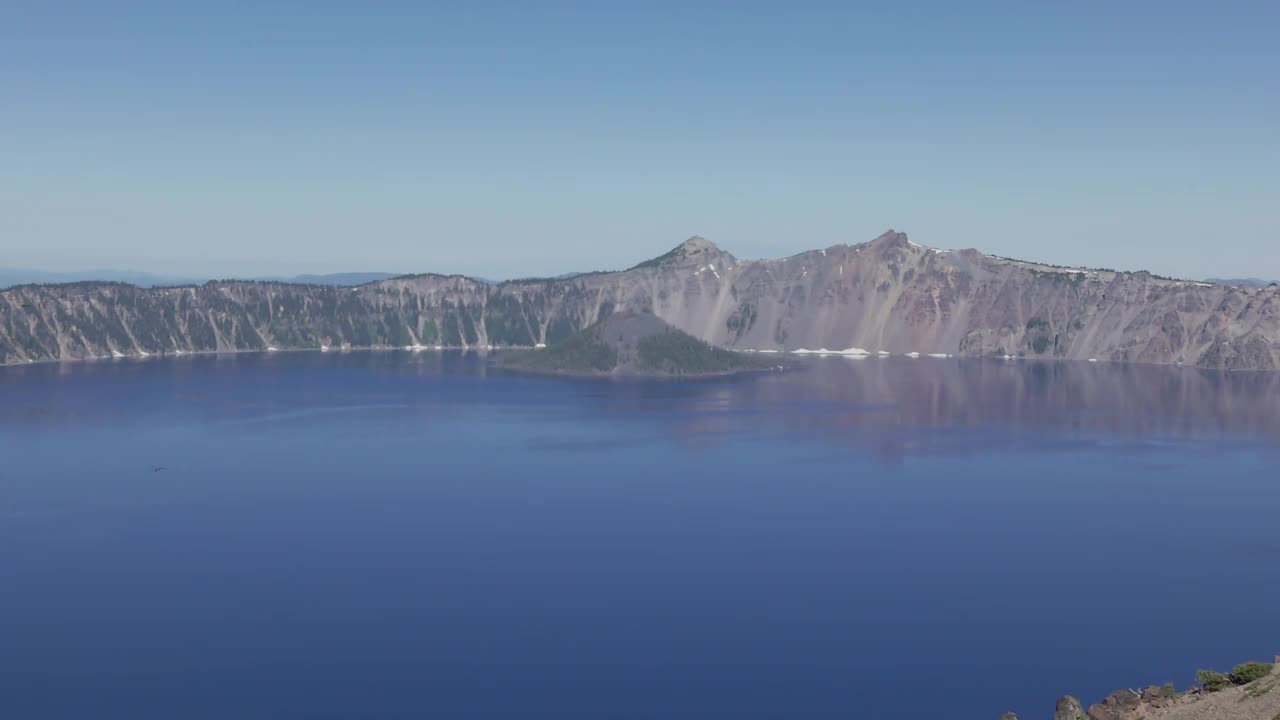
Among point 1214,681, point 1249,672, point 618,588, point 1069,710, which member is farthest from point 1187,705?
point 618,588

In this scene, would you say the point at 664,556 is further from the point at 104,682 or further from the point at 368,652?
the point at 104,682

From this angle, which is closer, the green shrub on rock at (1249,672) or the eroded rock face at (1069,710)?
the eroded rock face at (1069,710)

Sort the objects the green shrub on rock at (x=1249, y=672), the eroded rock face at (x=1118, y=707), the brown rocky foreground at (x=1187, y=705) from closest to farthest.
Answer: the brown rocky foreground at (x=1187, y=705) < the eroded rock face at (x=1118, y=707) < the green shrub on rock at (x=1249, y=672)

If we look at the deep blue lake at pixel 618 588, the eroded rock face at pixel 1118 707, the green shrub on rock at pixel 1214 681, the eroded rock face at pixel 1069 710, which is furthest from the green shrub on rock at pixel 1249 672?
the deep blue lake at pixel 618 588

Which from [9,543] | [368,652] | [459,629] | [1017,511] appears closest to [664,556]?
[459,629]

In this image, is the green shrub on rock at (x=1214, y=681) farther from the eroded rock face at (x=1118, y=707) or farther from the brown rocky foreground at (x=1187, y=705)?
the eroded rock face at (x=1118, y=707)

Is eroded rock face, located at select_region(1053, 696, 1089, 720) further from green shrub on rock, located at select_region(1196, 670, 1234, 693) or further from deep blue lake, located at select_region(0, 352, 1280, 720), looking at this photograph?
green shrub on rock, located at select_region(1196, 670, 1234, 693)

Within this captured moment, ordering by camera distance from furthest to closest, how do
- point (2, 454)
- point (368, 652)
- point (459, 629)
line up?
point (2, 454)
point (459, 629)
point (368, 652)

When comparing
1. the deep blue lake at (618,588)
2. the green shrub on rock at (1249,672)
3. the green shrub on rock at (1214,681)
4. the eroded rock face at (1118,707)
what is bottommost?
the deep blue lake at (618,588)

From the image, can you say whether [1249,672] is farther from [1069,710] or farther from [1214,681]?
[1069,710]
